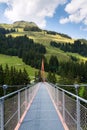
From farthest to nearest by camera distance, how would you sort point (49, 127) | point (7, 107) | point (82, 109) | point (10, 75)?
point (10, 75) < point (49, 127) < point (7, 107) < point (82, 109)

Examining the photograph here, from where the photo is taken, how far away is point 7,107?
8.91 meters

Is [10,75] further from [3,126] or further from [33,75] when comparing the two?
[3,126]

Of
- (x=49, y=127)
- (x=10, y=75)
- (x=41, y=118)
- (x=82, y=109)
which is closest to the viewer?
(x=82, y=109)

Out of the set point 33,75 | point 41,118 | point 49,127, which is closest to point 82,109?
point 49,127

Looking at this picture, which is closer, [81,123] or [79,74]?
[81,123]

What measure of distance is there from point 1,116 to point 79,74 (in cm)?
18332

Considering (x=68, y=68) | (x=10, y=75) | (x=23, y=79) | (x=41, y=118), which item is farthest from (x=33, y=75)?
(x=41, y=118)

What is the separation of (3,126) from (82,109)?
198cm

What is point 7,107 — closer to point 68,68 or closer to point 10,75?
point 10,75

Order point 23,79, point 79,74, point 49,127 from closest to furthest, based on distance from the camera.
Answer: point 49,127, point 23,79, point 79,74

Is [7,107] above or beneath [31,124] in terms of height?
above

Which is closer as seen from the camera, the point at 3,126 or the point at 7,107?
the point at 3,126

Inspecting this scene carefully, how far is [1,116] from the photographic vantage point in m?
7.63

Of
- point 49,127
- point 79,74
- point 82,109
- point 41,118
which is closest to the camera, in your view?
point 82,109
